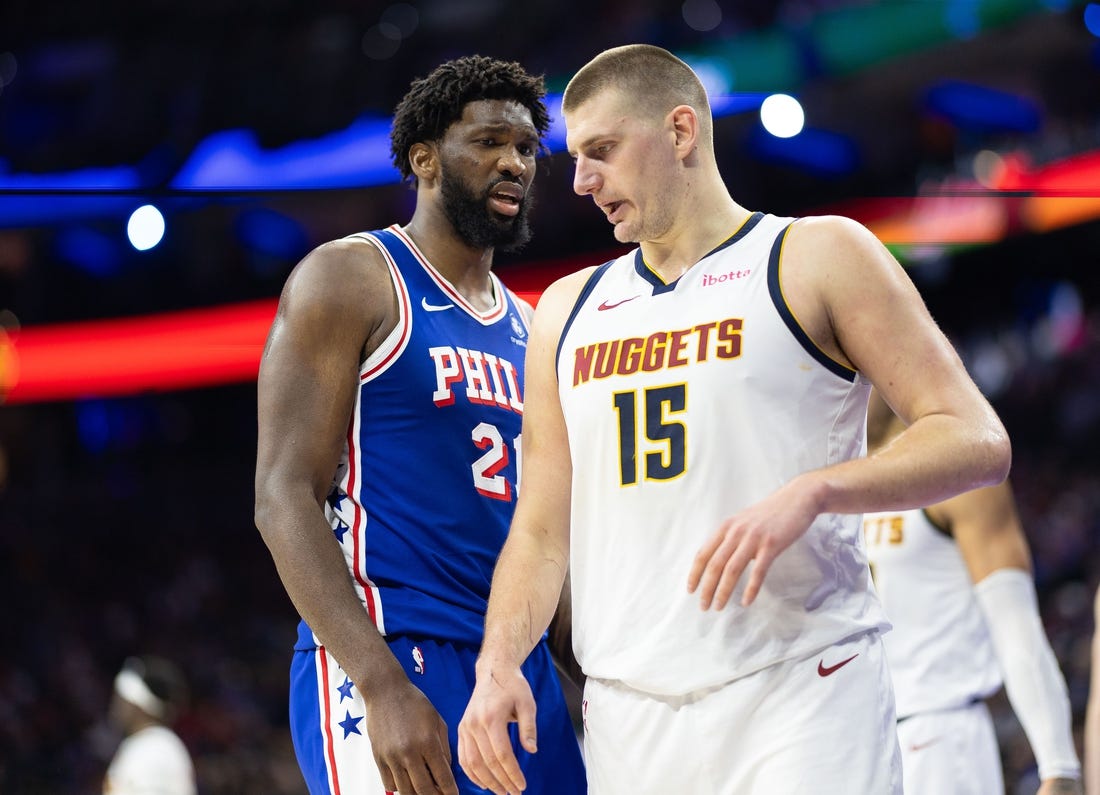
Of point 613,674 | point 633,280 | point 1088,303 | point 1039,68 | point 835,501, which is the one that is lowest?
point 613,674

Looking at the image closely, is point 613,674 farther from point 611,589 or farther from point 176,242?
point 176,242

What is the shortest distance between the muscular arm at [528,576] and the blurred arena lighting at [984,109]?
643 inches

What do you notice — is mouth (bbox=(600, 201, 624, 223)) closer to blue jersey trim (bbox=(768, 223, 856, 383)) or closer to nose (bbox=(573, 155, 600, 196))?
nose (bbox=(573, 155, 600, 196))

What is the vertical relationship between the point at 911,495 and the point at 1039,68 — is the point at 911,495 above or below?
below

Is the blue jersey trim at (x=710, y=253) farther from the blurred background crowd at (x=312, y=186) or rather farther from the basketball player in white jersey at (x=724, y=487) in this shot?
the blurred background crowd at (x=312, y=186)

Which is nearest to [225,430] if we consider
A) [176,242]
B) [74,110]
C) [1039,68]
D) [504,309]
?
[176,242]

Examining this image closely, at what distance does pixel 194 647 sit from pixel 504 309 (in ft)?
53.2

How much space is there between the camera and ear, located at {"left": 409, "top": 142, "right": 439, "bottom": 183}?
162 inches

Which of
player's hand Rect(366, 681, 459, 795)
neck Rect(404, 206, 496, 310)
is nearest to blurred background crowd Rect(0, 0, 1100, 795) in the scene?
neck Rect(404, 206, 496, 310)

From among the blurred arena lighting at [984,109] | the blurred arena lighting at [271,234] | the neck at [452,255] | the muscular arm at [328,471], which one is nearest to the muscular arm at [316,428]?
the muscular arm at [328,471]

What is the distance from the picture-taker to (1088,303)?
2203cm

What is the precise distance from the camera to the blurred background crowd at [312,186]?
58.1 ft

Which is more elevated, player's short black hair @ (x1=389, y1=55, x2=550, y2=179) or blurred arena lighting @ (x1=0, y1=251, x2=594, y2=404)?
blurred arena lighting @ (x1=0, y1=251, x2=594, y2=404)

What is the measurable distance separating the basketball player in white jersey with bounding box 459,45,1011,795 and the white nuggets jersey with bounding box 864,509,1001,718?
219cm
